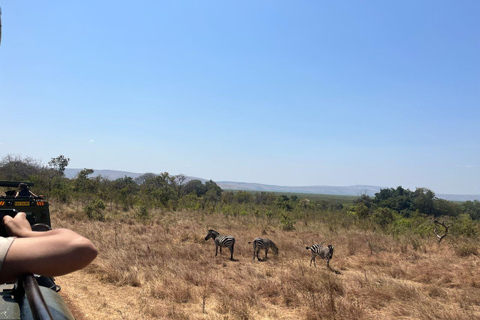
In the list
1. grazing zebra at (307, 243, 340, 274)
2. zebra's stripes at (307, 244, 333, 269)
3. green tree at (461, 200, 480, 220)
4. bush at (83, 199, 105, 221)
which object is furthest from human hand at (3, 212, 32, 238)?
green tree at (461, 200, 480, 220)

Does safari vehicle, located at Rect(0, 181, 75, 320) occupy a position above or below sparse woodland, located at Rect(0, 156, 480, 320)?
above

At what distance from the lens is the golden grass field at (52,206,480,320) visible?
6047mm

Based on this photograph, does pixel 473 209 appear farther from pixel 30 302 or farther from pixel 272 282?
pixel 30 302

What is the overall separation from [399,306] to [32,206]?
8.86 metres

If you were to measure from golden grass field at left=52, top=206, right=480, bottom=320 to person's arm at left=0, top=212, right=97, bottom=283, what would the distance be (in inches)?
206

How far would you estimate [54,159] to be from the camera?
161ft

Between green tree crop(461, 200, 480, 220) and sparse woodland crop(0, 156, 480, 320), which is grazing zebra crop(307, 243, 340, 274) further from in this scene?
green tree crop(461, 200, 480, 220)

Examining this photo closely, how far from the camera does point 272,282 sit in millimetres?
7668

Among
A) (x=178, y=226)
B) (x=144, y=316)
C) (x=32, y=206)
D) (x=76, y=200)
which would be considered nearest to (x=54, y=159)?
(x=76, y=200)

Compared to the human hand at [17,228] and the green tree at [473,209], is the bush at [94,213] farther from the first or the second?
the green tree at [473,209]

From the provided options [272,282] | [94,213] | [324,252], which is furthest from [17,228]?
[94,213]

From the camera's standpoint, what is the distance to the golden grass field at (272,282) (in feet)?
19.8

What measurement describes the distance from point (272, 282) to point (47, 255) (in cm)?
734

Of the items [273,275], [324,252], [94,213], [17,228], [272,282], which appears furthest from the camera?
[94,213]
